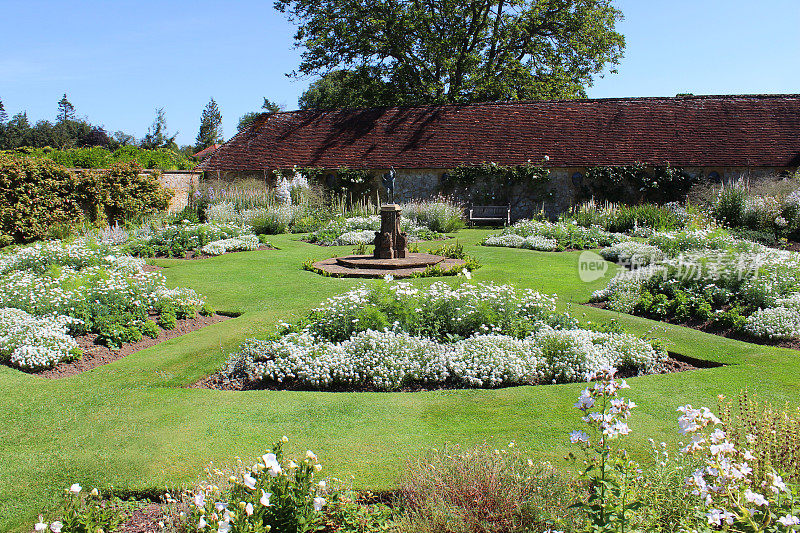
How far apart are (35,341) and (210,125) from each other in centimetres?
6929

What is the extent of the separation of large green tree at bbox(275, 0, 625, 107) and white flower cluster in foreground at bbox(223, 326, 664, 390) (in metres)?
22.4

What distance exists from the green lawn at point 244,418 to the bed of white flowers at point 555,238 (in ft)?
24.1

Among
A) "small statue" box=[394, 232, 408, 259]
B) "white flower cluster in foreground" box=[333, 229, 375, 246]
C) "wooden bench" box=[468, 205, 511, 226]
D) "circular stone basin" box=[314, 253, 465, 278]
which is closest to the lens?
"circular stone basin" box=[314, 253, 465, 278]

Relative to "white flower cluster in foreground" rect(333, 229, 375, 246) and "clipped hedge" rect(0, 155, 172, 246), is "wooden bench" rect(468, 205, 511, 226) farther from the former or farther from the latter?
"clipped hedge" rect(0, 155, 172, 246)

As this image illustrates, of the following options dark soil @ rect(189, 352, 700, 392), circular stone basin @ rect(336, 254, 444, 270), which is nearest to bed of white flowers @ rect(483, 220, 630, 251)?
circular stone basin @ rect(336, 254, 444, 270)

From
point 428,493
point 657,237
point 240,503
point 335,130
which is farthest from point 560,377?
point 335,130

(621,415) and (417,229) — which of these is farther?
(417,229)

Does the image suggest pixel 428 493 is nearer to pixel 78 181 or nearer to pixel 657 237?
pixel 657 237

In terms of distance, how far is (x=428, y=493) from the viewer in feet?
10.3

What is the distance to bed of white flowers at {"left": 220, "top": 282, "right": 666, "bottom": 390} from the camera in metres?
5.46

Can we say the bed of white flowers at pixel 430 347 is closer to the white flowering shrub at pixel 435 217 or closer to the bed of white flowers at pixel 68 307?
the bed of white flowers at pixel 68 307

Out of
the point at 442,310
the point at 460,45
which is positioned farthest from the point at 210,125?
the point at 442,310

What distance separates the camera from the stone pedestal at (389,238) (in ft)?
37.7

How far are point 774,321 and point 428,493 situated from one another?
5.29 metres
